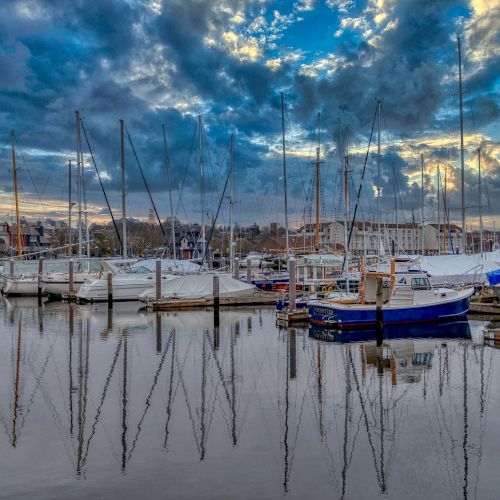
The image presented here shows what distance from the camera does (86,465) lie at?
9820mm

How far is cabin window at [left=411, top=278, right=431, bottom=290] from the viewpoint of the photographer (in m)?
26.7

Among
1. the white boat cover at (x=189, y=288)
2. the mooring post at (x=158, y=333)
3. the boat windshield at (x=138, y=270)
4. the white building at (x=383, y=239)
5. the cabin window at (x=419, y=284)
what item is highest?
the white building at (x=383, y=239)

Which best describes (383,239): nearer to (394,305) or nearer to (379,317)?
(394,305)

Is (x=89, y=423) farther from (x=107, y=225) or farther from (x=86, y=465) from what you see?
(x=107, y=225)

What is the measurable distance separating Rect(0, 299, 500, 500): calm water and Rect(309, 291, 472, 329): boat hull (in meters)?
2.93

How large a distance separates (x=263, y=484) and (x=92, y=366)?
10424 mm

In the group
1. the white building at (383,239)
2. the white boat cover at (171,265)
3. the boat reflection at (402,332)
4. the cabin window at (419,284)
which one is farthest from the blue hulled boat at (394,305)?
the white boat cover at (171,265)

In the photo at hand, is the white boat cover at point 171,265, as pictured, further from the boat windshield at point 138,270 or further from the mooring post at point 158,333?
the mooring post at point 158,333

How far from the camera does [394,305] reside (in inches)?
1031

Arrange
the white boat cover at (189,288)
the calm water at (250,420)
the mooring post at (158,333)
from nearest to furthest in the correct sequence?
the calm water at (250,420), the mooring post at (158,333), the white boat cover at (189,288)

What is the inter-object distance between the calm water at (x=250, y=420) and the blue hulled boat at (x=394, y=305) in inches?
116

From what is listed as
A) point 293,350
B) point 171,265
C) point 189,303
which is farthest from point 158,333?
point 171,265

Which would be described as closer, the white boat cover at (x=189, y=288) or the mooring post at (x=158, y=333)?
the mooring post at (x=158, y=333)

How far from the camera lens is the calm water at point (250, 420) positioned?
9141 millimetres
